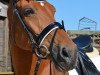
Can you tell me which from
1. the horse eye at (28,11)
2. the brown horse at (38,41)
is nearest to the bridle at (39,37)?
the brown horse at (38,41)

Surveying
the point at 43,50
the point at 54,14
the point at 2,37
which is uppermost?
the point at 54,14

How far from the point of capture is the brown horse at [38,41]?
3689 mm

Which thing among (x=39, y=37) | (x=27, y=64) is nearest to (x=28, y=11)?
(x=39, y=37)

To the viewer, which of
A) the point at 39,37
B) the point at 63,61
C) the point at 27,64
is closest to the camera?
the point at 63,61

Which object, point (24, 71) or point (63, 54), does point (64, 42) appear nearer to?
point (63, 54)

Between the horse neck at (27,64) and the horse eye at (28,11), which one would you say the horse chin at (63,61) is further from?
the horse eye at (28,11)

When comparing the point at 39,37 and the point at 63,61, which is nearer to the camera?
the point at 63,61

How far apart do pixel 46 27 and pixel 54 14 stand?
0.27m

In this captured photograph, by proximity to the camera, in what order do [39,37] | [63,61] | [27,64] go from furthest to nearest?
1. [27,64]
2. [39,37]
3. [63,61]

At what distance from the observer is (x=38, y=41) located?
155 inches

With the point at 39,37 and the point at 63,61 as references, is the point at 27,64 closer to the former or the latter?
the point at 39,37

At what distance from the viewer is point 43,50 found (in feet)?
12.7

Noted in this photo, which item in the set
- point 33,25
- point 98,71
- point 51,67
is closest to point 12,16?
point 33,25

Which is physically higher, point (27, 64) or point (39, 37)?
point (39, 37)
